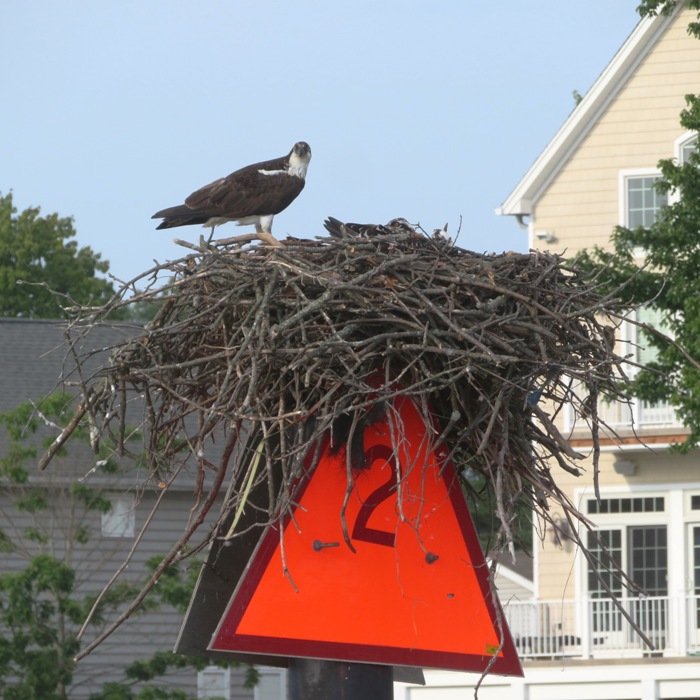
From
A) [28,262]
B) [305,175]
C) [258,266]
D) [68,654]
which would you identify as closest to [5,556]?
[68,654]

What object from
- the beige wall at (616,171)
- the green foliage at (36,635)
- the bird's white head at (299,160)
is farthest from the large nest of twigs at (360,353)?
the beige wall at (616,171)

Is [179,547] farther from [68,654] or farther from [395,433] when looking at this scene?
[68,654]

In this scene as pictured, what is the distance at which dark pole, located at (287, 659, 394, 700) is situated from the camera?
18.7 feet

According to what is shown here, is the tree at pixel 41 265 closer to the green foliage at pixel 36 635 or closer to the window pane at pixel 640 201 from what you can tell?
the window pane at pixel 640 201

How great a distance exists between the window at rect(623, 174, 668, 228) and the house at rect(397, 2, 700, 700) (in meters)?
0.02

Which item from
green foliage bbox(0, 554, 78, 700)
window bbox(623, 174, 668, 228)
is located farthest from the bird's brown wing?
window bbox(623, 174, 668, 228)

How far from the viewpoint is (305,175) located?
873cm

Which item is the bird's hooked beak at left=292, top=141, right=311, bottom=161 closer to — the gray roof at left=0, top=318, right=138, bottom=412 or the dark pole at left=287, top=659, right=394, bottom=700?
the dark pole at left=287, top=659, right=394, bottom=700

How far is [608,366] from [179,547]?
195 cm

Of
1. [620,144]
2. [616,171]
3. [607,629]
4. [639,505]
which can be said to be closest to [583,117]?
[620,144]

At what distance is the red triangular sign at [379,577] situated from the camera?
5.53 metres

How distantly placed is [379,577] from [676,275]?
10.9 metres

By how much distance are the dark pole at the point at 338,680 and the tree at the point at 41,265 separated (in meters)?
37.1

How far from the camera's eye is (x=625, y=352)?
24.7 metres
